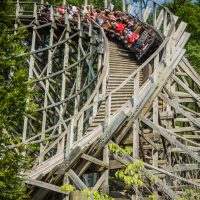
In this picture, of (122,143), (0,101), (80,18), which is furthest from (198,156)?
(80,18)

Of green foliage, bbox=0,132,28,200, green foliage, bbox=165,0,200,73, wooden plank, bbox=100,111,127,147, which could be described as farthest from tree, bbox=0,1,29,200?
green foliage, bbox=165,0,200,73

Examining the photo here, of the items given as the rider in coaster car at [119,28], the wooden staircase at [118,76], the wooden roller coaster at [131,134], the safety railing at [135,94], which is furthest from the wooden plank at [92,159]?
the rider in coaster car at [119,28]

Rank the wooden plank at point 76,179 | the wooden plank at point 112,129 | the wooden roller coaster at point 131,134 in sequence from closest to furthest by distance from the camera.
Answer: the wooden plank at point 76,179 < the wooden roller coaster at point 131,134 < the wooden plank at point 112,129

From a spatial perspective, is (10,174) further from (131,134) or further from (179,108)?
(179,108)

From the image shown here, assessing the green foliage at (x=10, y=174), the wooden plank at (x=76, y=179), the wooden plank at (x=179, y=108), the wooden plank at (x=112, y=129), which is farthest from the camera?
the wooden plank at (x=179, y=108)

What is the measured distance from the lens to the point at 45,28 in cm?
1734

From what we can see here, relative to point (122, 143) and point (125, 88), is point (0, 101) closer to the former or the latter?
point (122, 143)

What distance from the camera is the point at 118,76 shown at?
1317 cm

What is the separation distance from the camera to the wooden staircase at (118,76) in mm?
11128

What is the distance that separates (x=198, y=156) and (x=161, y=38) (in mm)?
5115

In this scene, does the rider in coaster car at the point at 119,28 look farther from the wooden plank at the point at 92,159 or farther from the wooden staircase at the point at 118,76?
the wooden plank at the point at 92,159

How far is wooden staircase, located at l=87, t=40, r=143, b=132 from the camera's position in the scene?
36.5ft

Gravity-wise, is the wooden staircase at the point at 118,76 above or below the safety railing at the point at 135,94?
below

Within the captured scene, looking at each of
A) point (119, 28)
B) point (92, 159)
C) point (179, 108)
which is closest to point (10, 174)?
point (92, 159)
